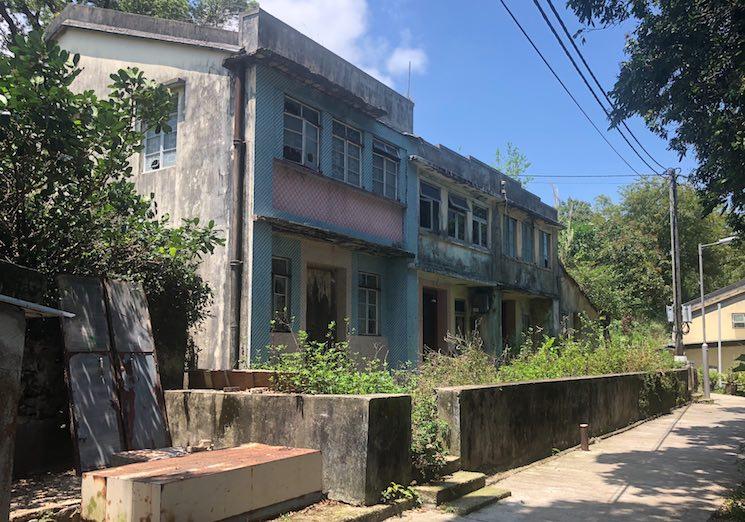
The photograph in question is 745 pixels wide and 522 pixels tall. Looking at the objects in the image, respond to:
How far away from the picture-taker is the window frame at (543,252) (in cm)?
2486

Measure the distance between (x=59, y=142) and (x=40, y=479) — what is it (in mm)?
3489

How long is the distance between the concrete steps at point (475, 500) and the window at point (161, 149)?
9.14 m

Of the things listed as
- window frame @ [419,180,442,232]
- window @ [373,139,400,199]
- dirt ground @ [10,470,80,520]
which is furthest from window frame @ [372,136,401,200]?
dirt ground @ [10,470,80,520]

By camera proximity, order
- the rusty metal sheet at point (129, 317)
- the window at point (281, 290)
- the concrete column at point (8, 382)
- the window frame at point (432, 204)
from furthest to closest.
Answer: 1. the window frame at point (432, 204)
2. the window at point (281, 290)
3. the rusty metal sheet at point (129, 317)
4. the concrete column at point (8, 382)

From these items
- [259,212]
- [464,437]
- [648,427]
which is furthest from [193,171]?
[648,427]

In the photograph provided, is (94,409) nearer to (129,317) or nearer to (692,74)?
(129,317)

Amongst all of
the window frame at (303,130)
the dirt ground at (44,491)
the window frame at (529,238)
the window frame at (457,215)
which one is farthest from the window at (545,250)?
the dirt ground at (44,491)

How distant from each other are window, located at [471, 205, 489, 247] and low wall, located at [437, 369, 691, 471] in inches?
277

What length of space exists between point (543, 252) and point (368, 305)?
40.6 ft

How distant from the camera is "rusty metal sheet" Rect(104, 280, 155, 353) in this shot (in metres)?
7.33

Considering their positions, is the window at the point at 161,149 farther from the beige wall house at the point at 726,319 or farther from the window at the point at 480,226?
the beige wall house at the point at 726,319

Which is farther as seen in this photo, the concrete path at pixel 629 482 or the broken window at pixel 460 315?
the broken window at pixel 460 315

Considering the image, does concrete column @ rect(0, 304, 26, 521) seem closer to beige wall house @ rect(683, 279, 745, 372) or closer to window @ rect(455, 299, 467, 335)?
window @ rect(455, 299, 467, 335)

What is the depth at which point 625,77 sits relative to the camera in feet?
31.6
